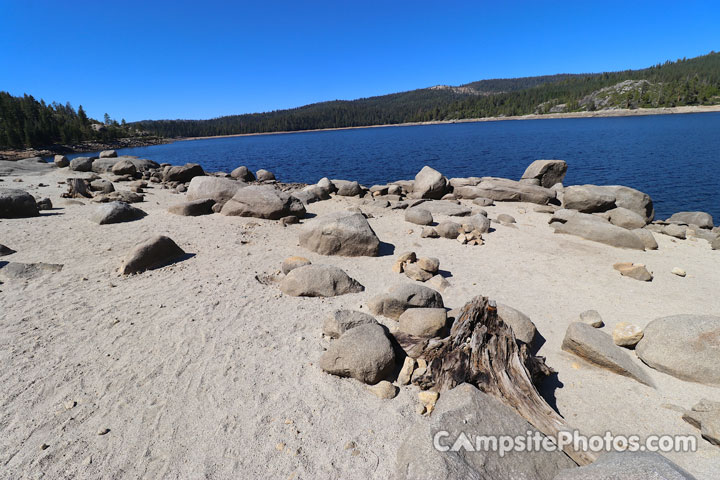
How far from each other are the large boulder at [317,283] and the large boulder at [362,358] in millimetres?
2457

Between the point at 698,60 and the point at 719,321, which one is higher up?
the point at 698,60

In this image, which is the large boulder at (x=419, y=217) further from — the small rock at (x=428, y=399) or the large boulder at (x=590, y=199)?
the small rock at (x=428, y=399)

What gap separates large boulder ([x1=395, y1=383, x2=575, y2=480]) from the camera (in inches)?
132

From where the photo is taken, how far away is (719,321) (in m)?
5.62

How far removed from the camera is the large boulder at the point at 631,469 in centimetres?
268

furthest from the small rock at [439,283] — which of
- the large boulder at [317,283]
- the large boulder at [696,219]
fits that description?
the large boulder at [696,219]

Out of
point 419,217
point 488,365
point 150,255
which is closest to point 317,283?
point 488,365

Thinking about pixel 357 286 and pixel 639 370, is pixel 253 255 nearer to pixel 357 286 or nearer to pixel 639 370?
pixel 357 286

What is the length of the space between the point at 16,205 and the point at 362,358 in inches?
618

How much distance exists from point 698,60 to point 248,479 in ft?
802

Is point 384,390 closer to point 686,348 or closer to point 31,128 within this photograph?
point 686,348

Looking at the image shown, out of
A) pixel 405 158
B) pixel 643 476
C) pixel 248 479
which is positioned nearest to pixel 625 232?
pixel 643 476

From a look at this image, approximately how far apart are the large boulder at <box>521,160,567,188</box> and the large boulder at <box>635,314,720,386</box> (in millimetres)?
16754

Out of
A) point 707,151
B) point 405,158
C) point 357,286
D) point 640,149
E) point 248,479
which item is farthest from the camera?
point 405,158
